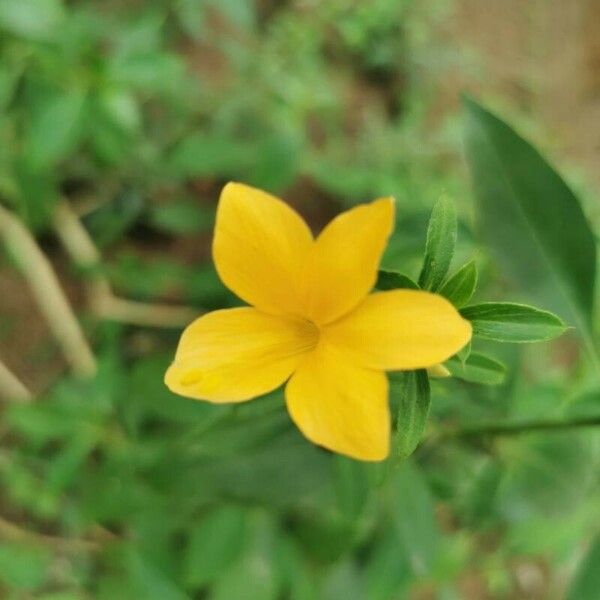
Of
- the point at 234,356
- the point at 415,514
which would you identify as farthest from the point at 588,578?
the point at 234,356

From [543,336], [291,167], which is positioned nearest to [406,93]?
[291,167]

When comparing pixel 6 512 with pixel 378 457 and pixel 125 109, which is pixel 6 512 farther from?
pixel 378 457

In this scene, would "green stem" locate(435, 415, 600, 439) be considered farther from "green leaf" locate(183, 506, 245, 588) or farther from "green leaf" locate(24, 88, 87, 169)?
"green leaf" locate(24, 88, 87, 169)

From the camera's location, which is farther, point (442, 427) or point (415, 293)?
point (442, 427)

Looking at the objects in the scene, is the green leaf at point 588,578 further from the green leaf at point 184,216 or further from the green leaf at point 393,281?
the green leaf at point 184,216

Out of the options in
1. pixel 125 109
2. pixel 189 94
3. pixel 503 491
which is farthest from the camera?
pixel 189 94

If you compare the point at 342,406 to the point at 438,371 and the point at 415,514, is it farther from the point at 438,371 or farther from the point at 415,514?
the point at 415,514

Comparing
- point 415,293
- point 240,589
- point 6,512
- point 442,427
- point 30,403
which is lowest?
point 6,512

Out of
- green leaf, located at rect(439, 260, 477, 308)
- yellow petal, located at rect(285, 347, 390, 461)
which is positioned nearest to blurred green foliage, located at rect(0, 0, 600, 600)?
green leaf, located at rect(439, 260, 477, 308)
